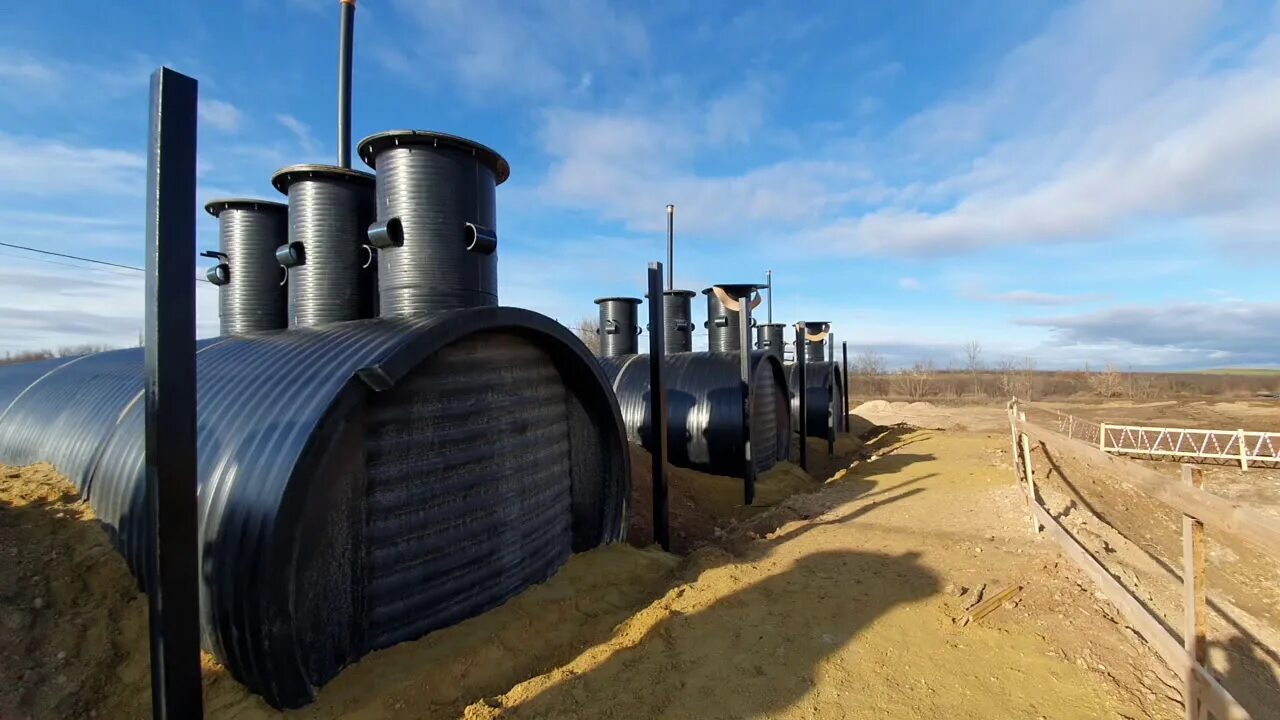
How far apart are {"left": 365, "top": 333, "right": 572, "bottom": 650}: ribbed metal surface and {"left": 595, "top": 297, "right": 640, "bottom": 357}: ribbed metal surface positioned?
10.3 metres

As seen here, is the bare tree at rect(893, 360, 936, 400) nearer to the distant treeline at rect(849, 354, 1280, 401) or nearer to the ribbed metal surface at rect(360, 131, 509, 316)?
the distant treeline at rect(849, 354, 1280, 401)

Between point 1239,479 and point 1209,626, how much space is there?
1597cm

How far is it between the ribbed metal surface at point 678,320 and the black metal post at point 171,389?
15035 mm

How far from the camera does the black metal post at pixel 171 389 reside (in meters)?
2.92

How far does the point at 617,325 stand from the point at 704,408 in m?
4.62

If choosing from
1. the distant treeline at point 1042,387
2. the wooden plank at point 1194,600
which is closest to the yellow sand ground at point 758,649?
the wooden plank at point 1194,600

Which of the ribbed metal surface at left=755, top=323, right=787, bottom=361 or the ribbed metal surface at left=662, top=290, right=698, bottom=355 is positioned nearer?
the ribbed metal surface at left=662, top=290, right=698, bottom=355

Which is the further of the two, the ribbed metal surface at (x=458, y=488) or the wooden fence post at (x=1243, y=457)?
the wooden fence post at (x=1243, y=457)

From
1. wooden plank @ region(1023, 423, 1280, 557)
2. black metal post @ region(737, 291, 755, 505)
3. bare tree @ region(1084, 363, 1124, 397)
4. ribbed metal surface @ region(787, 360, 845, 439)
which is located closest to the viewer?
wooden plank @ region(1023, 423, 1280, 557)

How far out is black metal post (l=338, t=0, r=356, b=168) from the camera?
8727mm

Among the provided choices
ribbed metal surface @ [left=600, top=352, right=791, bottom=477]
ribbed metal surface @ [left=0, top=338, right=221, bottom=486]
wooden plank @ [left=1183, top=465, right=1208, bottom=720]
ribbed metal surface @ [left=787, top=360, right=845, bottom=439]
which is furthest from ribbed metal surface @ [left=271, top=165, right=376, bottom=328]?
ribbed metal surface @ [left=787, top=360, right=845, bottom=439]


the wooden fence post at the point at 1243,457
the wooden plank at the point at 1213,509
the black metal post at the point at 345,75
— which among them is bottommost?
the wooden fence post at the point at 1243,457

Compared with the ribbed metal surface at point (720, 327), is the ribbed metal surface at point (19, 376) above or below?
below

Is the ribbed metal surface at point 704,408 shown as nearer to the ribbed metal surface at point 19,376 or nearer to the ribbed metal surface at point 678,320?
the ribbed metal surface at point 678,320
